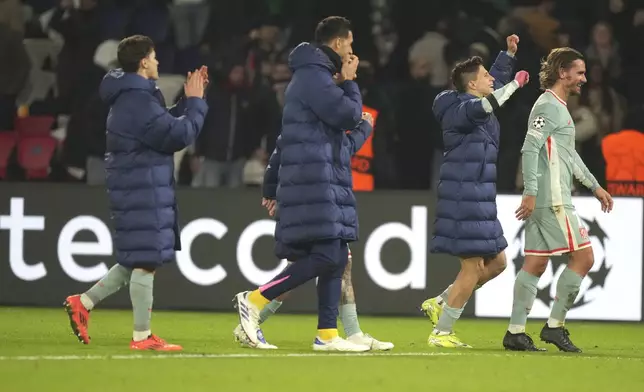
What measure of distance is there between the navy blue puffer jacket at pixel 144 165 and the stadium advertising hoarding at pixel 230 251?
3.88 meters

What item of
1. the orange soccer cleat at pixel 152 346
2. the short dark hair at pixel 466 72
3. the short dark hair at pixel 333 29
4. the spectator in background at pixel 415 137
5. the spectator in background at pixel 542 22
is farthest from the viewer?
the spectator in background at pixel 542 22

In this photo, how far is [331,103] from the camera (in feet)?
27.1

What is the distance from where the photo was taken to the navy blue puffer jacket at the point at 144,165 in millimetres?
8336

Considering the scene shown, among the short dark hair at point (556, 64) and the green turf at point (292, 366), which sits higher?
the short dark hair at point (556, 64)

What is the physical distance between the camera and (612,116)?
45.4 feet

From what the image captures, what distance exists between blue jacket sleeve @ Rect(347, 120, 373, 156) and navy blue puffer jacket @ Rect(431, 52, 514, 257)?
2.01ft

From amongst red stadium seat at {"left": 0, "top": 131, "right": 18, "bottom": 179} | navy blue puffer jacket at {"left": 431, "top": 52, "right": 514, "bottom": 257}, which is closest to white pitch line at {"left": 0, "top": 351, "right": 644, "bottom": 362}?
navy blue puffer jacket at {"left": 431, "top": 52, "right": 514, "bottom": 257}

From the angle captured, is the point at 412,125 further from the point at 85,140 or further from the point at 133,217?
the point at 133,217

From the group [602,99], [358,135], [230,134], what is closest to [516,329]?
[358,135]

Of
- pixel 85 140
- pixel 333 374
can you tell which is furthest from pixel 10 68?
Answer: pixel 333 374

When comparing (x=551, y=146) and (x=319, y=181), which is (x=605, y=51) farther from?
(x=319, y=181)

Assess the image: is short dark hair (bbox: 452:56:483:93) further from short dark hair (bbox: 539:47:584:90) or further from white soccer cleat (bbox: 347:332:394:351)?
white soccer cleat (bbox: 347:332:394:351)

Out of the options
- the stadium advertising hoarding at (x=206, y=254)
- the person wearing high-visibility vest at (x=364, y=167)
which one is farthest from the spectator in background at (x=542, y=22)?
the stadium advertising hoarding at (x=206, y=254)

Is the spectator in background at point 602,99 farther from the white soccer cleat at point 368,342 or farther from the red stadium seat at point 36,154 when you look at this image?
the white soccer cleat at point 368,342
